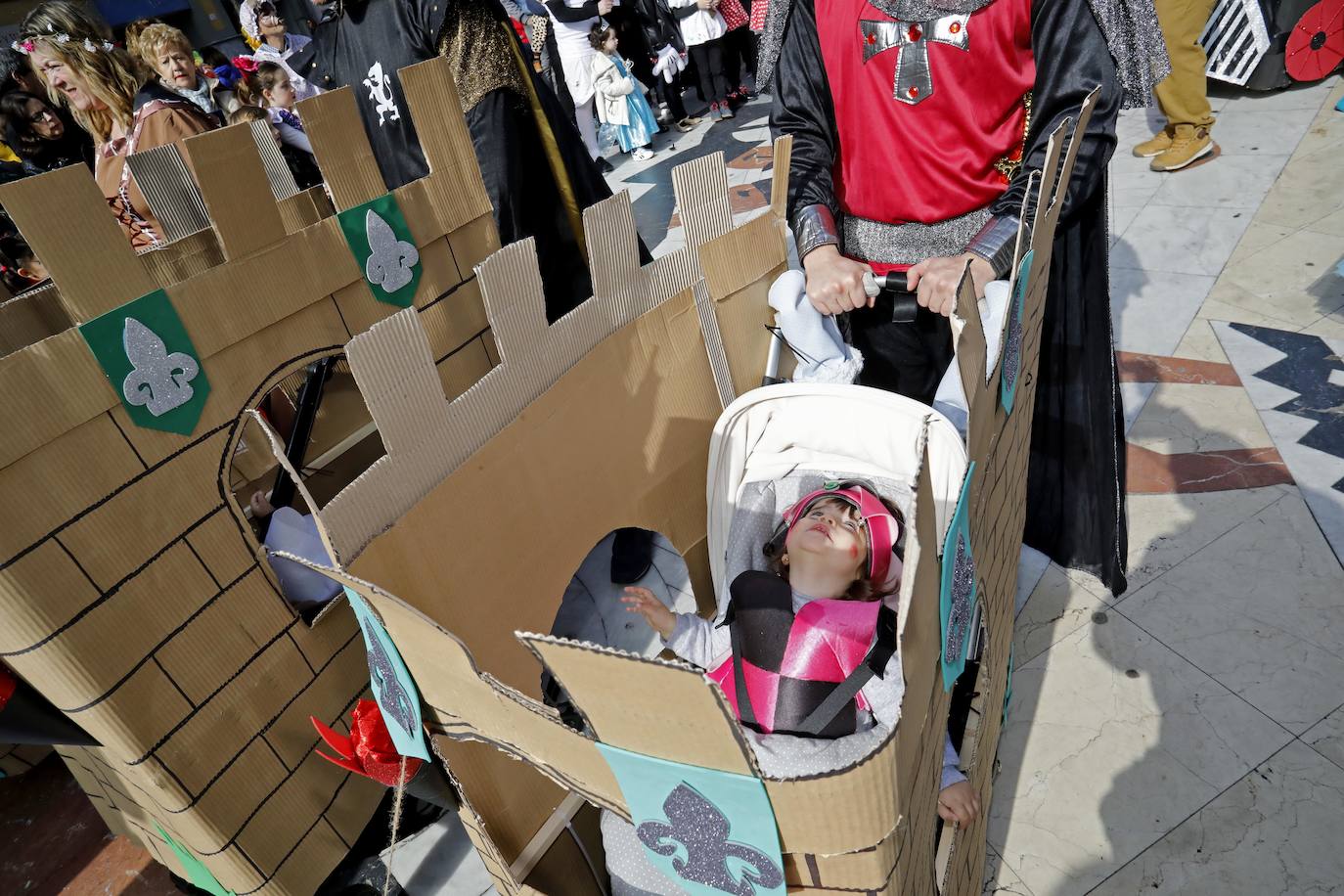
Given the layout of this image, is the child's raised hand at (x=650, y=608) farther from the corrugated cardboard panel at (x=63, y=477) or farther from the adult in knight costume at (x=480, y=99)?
the adult in knight costume at (x=480, y=99)

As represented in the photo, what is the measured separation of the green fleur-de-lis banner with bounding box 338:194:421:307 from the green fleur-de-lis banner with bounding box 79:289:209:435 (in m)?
0.36

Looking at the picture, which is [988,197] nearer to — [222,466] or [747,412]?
[747,412]

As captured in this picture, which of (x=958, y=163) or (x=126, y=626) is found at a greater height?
(x=958, y=163)

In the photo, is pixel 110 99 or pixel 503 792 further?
pixel 110 99

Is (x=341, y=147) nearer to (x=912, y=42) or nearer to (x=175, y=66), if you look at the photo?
(x=912, y=42)

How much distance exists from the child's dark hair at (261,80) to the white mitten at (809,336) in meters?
2.90

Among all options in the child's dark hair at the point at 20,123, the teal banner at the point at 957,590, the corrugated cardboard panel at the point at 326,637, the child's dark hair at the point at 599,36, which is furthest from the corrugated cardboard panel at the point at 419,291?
the child's dark hair at the point at 599,36

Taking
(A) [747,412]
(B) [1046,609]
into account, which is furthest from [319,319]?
(B) [1046,609]

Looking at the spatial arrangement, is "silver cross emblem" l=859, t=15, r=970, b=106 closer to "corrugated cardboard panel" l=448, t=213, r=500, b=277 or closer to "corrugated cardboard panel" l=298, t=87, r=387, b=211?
"corrugated cardboard panel" l=448, t=213, r=500, b=277

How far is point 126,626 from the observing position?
3.53 ft

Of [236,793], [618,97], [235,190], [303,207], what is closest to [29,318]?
[303,207]

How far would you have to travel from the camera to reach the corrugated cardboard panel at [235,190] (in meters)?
1.17

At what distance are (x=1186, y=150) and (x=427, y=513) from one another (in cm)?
484

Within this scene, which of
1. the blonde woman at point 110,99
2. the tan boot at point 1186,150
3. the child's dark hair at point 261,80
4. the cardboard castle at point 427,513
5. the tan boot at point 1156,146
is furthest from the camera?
the tan boot at point 1156,146
